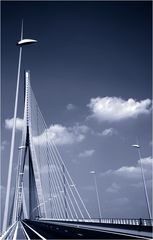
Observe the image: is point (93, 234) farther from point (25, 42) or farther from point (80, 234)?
point (25, 42)

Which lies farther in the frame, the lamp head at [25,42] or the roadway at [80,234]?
the roadway at [80,234]

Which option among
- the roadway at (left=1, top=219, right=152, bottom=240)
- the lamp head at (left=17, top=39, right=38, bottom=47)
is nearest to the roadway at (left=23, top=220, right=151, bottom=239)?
the roadway at (left=1, top=219, right=152, bottom=240)

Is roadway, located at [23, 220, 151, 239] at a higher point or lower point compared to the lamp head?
lower

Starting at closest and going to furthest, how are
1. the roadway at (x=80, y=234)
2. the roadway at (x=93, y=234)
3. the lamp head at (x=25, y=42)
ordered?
the lamp head at (x=25, y=42)
the roadway at (x=80, y=234)
the roadway at (x=93, y=234)

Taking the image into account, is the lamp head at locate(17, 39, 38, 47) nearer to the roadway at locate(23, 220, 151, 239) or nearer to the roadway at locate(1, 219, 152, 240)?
the roadway at locate(1, 219, 152, 240)

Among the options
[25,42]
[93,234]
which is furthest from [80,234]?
[25,42]

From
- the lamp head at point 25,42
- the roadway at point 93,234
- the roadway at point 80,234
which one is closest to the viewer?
the lamp head at point 25,42

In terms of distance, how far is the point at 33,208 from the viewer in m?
84.7

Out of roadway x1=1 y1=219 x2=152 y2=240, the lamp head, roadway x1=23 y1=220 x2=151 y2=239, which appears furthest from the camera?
roadway x1=23 y1=220 x2=151 y2=239

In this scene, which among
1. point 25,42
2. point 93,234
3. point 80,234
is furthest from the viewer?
point 80,234

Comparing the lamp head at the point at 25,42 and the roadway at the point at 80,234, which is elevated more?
the lamp head at the point at 25,42

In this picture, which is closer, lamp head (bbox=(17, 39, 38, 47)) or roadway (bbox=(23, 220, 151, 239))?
lamp head (bbox=(17, 39, 38, 47))

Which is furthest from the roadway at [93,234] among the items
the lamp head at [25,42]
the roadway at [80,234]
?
the lamp head at [25,42]

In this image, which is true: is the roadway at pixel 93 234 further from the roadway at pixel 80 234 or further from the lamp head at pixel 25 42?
the lamp head at pixel 25 42
